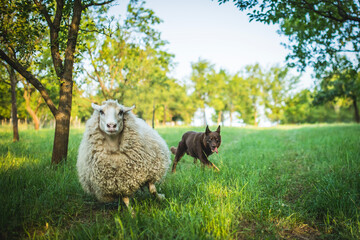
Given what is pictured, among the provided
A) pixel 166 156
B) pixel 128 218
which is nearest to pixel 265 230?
pixel 128 218

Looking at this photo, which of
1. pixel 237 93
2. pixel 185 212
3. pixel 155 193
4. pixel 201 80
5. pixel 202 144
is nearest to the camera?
pixel 185 212

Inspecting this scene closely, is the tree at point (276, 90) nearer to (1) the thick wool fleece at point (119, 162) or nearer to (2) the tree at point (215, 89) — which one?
(2) the tree at point (215, 89)

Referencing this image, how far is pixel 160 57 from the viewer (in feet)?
36.4

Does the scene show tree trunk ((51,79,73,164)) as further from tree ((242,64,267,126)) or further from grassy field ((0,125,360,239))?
tree ((242,64,267,126))

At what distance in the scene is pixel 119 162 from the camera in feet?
10.6

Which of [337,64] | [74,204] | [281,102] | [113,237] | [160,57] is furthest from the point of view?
[281,102]

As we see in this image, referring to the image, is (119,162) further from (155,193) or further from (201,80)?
(201,80)

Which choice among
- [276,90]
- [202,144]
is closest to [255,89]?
[276,90]

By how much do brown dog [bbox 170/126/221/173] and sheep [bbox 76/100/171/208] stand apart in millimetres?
1492

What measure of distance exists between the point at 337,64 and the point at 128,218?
9.52 m

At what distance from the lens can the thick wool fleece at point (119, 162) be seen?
314cm

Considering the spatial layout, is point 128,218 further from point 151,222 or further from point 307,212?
point 307,212

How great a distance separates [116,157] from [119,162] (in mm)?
108

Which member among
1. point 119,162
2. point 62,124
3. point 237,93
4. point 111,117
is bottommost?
point 119,162
